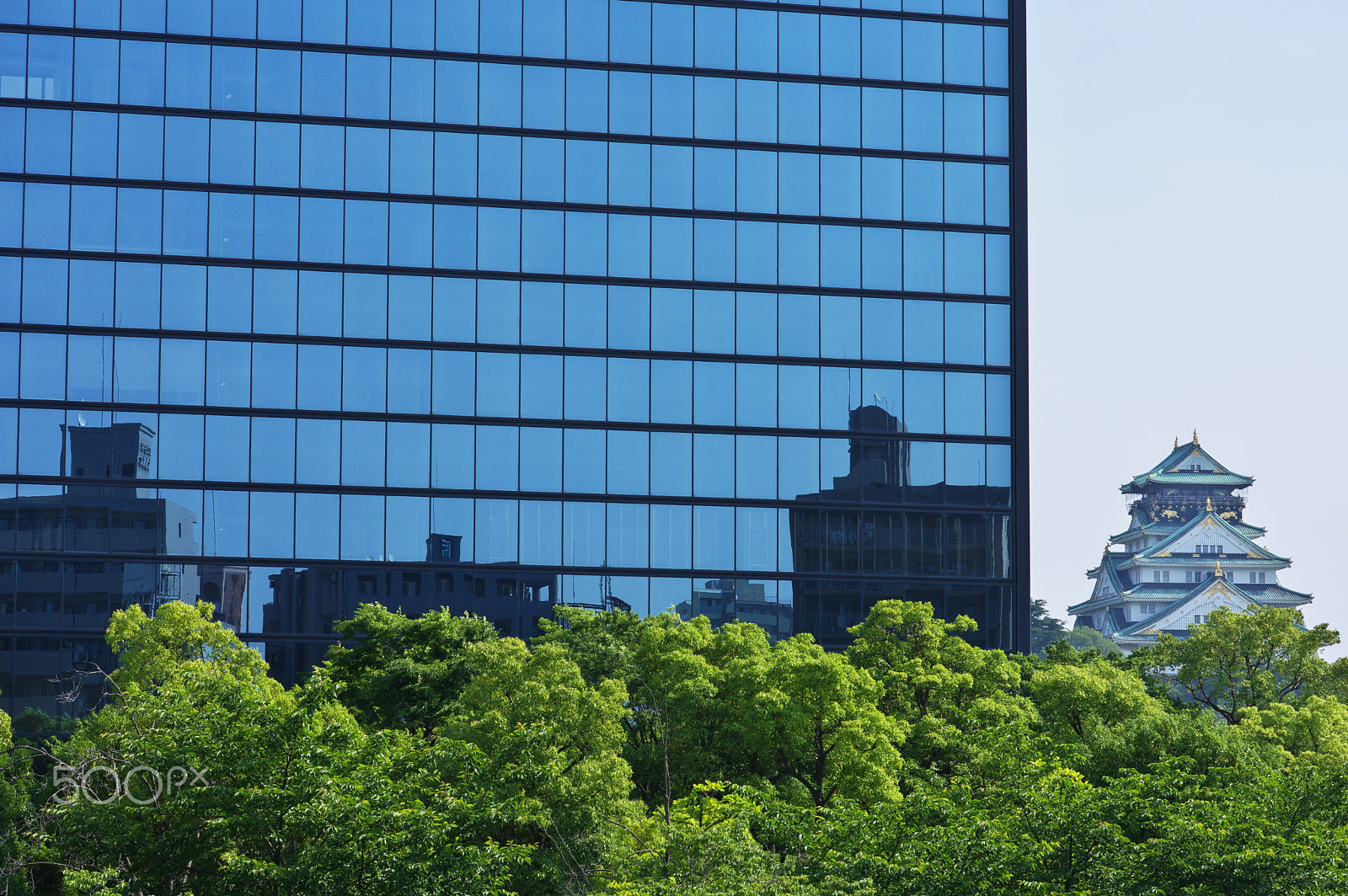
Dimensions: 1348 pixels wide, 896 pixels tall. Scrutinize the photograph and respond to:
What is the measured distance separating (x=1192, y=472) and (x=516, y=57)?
82929 millimetres

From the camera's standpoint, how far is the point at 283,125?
4238 centimetres

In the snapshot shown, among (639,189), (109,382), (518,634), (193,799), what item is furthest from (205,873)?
(639,189)

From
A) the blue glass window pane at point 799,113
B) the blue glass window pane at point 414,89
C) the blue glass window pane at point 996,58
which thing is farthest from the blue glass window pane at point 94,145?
the blue glass window pane at point 996,58

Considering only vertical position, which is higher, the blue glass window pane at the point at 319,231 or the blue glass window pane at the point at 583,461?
the blue glass window pane at the point at 319,231

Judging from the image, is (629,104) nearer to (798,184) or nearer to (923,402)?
(798,184)

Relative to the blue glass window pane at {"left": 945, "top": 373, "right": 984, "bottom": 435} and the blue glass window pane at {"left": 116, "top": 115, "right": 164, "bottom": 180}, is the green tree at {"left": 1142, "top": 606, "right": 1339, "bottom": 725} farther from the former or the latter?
the blue glass window pane at {"left": 116, "top": 115, "right": 164, "bottom": 180}

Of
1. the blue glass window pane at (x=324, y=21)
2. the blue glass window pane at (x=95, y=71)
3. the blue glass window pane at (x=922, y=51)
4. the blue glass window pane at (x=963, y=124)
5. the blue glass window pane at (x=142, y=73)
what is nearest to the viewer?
the blue glass window pane at (x=95, y=71)

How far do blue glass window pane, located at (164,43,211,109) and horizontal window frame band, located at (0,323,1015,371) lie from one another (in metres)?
7.77

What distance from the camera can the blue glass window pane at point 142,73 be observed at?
138ft

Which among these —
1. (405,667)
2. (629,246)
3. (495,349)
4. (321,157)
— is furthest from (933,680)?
(321,157)

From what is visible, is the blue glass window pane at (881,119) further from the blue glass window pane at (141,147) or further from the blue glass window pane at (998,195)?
the blue glass window pane at (141,147)

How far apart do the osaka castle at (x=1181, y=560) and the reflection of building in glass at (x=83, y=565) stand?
Answer: 7881 cm

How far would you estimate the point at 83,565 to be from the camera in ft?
131

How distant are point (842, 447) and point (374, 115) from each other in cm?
1940
